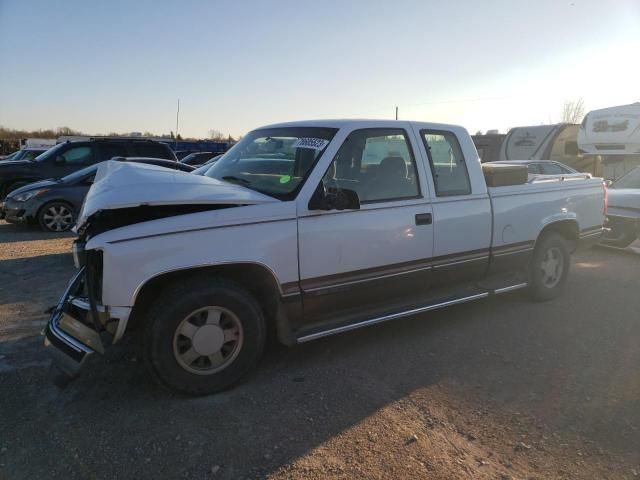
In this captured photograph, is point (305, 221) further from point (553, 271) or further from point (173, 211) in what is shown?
point (553, 271)

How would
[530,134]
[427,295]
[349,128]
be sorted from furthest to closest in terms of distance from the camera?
[530,134], [427,295], [349,128]

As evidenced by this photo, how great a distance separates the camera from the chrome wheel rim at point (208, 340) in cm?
328

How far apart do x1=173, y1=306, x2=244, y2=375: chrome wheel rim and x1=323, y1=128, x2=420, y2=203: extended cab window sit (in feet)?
4.16

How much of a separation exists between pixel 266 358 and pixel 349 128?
2.03m

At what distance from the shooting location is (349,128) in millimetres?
4027

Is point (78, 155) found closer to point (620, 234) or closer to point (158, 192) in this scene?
point (158, 192)

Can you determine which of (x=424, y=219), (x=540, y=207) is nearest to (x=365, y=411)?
(x=424, y=219)

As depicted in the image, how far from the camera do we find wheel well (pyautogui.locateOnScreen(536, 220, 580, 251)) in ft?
18.1

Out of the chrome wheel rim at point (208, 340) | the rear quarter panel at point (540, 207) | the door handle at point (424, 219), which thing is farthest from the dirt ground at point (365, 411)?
the door handle at point (424, 219)

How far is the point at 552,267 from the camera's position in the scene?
18.4 ft

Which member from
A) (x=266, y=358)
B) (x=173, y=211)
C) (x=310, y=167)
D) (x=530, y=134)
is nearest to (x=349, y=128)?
(x=310, y=167)

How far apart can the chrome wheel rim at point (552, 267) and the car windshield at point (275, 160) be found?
312 centimetres

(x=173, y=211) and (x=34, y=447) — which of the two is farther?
(x=173, y=211)

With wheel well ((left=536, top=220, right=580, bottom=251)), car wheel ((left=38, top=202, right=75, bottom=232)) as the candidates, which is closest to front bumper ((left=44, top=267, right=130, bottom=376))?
wheel well ((left=536, top=220, right=580, bottom=251))
